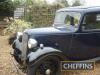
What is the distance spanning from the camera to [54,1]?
627 inches

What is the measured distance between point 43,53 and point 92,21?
4.99 feet

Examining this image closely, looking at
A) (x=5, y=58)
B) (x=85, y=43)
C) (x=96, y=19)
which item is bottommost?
(x=5, y=58)

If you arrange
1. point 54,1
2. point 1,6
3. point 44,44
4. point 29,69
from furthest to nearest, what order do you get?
point 1,6 → point 54,1 → point 44,44 → point 29,69

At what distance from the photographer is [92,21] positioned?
266 inches

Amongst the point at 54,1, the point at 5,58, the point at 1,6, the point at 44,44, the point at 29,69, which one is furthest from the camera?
the point at 1,6

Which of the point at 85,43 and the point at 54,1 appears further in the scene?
the point at 54,1

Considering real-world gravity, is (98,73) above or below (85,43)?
below

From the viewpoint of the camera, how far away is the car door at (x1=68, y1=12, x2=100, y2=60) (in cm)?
665

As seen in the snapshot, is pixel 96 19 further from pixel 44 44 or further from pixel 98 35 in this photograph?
pixel 44 44

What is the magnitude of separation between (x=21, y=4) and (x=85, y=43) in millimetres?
11106

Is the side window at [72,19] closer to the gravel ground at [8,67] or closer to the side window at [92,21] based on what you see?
the side window at [92,21]

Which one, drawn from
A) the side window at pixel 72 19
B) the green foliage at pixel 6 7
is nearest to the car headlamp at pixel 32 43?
the side window at pixel 72 19

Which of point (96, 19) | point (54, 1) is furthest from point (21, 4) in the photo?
point (96, 19)

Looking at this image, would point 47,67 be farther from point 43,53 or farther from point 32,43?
point 32,43
